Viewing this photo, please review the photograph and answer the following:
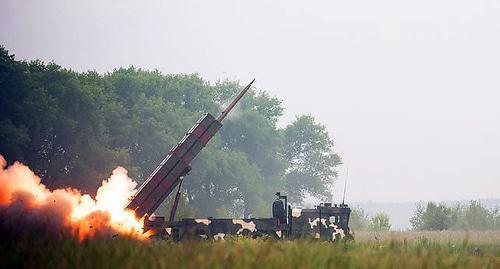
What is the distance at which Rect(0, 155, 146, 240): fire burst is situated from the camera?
22.9 m

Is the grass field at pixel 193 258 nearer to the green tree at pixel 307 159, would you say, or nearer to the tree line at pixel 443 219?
the tree line at pixel 443 219

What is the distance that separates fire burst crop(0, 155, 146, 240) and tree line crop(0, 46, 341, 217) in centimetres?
1344

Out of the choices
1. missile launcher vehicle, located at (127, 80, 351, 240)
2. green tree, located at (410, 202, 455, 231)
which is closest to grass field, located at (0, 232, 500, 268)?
missile launcher vehicle, located at (127, 80, 351, 240)

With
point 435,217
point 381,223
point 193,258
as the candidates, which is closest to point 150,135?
point 381,223

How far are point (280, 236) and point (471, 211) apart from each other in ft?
139

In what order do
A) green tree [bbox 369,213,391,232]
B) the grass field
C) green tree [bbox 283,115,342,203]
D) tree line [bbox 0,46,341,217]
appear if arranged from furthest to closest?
green tree [bbox 283,115,342,203] < green tree [bbox 369,213,391,232] < tree line [bbox 0,46,341,217] < the grass field

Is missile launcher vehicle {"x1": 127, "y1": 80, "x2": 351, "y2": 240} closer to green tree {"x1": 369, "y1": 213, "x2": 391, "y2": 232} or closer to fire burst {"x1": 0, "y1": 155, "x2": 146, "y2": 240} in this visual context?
fire burst {"x1": 0, "y1": 155, "x2": 146, "y2": 240}

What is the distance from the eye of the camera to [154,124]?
64.3 meters

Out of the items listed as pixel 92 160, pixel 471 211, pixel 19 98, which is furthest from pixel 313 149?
pixel 19 98

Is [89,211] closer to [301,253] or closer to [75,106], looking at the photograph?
[301,253]

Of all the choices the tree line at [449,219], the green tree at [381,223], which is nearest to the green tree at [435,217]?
the tree line at [449,219]

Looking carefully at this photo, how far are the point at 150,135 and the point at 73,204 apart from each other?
4036cm

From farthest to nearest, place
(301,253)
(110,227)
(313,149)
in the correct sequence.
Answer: (313,149) < (110,227) < (301,253)

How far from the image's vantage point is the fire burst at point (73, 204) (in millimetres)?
22891
